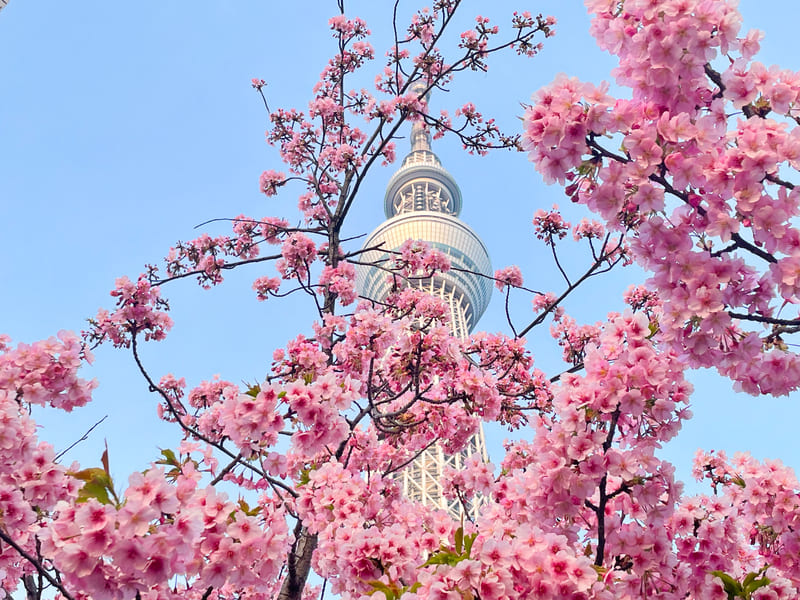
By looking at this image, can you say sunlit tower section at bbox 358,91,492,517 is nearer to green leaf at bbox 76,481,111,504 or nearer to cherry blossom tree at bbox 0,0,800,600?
cherry blossom tree at bbox 0,0,800,600

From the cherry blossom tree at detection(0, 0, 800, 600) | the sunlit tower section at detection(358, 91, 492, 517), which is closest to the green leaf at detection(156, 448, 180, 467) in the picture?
the cherry blossom tree at detection(0, 0, 800, 600)

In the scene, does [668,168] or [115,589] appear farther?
[668,168]

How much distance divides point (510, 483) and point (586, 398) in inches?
33.1

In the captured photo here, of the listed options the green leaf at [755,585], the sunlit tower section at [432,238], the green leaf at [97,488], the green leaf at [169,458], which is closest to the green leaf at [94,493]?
the green leaf at [97,488]

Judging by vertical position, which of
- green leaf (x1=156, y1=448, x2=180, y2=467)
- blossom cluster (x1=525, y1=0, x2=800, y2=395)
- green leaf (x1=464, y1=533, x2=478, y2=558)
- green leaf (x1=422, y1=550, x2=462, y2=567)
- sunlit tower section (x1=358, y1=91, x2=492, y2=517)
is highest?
sunlit tower section (x1=358, y1=91, x2=492, y2=517)

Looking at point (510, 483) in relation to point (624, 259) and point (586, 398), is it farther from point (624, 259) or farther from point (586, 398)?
point (624, 259)

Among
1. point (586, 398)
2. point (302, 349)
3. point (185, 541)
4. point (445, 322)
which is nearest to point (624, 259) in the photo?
point (445, 322)

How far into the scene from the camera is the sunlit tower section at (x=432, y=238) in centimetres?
4738

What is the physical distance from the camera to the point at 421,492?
4528 cm

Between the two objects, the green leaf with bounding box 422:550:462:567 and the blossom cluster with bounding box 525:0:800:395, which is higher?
the blossom cluster with bounding box 525:0:800:395

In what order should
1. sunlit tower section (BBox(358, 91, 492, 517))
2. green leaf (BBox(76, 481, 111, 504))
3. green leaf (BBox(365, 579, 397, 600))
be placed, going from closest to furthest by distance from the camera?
1. green leaf (BBox(76, 481, 111, 504))
2. green leaf (BBox(365, 579, 397, 600))
3. sunlit tower section (BBox(358, 91, 492, 517))

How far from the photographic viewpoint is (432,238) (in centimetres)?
5744

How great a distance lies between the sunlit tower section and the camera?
47.4 meters

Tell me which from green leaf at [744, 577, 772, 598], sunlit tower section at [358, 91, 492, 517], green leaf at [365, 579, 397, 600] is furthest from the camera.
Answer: sunlit tower section at [358, 91, 492, 517]
